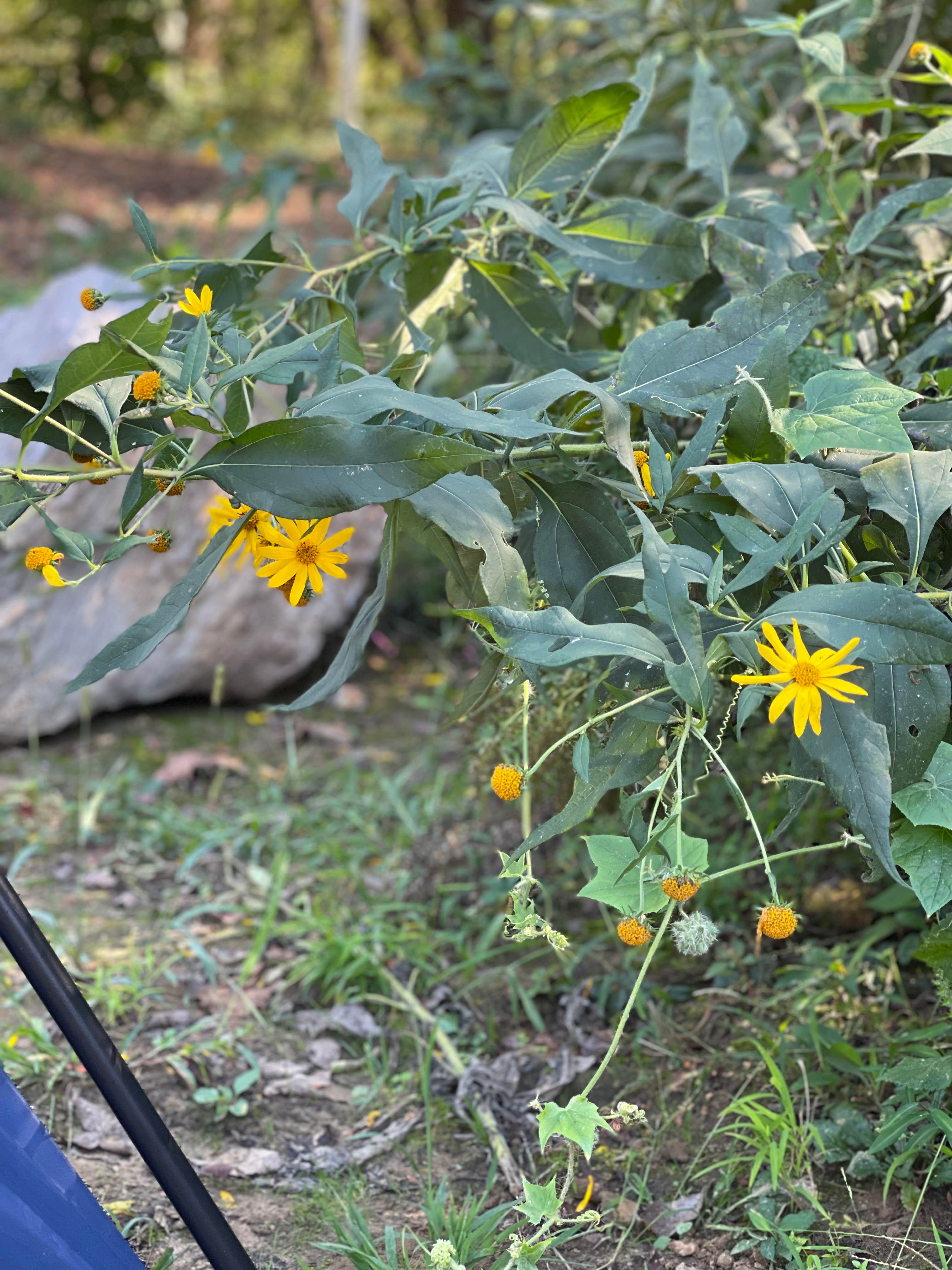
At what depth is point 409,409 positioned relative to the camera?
912 mm

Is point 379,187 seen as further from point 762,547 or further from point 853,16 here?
point 853,16

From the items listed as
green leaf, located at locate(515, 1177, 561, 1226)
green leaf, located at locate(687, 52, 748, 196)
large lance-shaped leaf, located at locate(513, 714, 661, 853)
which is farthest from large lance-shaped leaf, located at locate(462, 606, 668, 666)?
green leaf, located at locate(687, 52, 748, 196)

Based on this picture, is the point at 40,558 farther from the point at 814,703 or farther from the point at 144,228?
the point at 814,703

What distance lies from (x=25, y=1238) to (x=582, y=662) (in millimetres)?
790

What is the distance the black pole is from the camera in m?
1.01

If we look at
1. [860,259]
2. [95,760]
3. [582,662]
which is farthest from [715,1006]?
[95,760]

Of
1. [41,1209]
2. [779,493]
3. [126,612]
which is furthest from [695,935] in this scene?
[126,612]

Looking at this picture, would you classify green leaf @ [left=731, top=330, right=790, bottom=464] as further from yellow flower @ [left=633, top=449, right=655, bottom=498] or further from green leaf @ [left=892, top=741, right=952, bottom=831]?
green leaf @ [left=892, top=741, right=952, bottom=831]

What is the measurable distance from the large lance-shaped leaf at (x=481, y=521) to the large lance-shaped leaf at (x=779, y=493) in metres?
0.18

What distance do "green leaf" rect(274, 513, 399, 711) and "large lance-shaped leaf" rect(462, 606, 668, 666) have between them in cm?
14

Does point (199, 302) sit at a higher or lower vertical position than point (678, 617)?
higher

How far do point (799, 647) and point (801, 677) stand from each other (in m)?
0.02

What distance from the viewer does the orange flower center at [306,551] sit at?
1106 millimetres

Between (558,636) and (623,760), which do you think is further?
(623,760)
